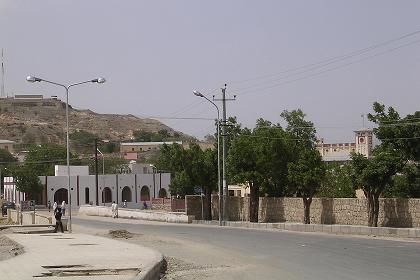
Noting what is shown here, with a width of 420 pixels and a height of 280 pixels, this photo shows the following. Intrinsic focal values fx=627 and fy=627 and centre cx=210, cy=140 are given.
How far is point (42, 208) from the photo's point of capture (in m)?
89.0

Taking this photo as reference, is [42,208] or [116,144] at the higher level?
[116,144]

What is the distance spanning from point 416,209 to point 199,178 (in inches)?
1124

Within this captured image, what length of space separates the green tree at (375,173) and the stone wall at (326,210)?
2.70 feet

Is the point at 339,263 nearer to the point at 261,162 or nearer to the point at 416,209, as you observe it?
the point at 416,209

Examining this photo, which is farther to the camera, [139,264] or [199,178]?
[199,178]

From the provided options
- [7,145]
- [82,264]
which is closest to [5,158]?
[7,145]

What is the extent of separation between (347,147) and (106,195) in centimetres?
4073

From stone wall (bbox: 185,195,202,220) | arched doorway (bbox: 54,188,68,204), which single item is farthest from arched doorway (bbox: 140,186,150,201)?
stone wall (bbox: 185,195,202,220)

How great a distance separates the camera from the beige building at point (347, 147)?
8656cm

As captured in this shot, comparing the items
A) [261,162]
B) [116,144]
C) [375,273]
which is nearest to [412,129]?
[261,162]

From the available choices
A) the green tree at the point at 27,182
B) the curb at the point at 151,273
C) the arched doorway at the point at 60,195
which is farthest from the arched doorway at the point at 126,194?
the curb at the point at 151,273

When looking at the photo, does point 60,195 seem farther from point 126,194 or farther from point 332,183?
point 332,183

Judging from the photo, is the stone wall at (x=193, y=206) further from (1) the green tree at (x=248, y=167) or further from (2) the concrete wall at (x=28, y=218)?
(2) the concrete wall at (x=28, y=218)

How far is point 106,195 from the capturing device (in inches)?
3858
